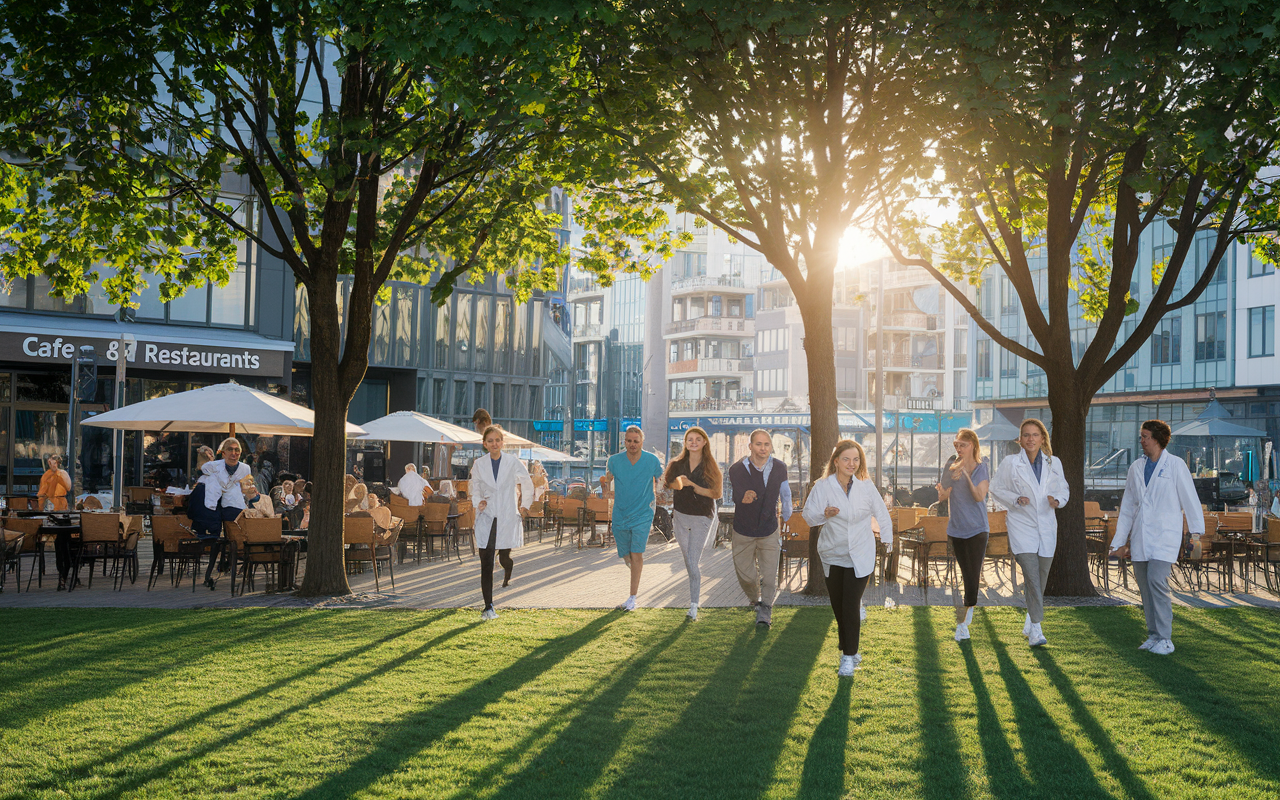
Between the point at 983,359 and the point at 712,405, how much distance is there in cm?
2381

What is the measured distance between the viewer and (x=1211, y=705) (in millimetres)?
7562

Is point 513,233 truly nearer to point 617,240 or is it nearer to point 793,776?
point 617,240

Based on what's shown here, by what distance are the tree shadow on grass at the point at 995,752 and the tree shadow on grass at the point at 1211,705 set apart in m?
1.28

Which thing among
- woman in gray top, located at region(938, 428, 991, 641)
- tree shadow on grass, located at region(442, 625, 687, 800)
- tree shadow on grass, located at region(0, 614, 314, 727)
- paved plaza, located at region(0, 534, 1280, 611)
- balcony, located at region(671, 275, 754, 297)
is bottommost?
paved plaza, located at region(0, 534, 1280, 611)

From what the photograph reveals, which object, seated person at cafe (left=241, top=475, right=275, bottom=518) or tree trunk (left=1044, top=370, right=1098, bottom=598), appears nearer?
tree trunk (left=1044, top=370, right=1098, bottom=598)

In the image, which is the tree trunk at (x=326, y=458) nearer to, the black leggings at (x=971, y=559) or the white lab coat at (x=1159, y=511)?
the black leggings at (x=971, y=559)

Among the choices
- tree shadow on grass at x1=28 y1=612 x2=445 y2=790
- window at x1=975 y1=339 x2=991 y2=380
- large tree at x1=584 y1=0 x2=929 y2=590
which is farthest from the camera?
window at x1=975 y1=339 x2=991 y2=380

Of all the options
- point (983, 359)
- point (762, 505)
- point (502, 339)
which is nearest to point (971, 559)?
point (762, 505)

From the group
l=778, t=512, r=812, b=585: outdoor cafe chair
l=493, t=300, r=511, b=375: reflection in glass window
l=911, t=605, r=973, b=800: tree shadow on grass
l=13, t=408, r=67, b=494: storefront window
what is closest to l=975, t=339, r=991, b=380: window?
l=493, t=300, r=511, b=375: reflection in glass window

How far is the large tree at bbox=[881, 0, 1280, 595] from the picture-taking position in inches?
402

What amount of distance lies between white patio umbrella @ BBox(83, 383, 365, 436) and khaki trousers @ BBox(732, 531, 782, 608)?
7.38 meters

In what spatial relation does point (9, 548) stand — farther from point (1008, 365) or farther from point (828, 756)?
point (1008, 365)

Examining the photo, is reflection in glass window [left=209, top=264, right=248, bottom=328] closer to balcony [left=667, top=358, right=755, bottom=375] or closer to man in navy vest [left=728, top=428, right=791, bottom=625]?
man in navy vest [left=728, top=428, right=791, bottom=625]

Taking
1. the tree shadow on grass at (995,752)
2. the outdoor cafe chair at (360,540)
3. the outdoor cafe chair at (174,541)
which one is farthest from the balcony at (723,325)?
the tree shadow on grass at (995,752)
